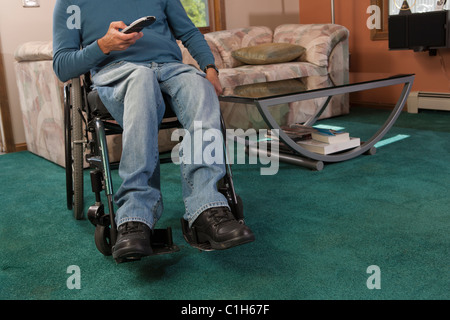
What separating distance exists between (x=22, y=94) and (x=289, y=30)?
196cm

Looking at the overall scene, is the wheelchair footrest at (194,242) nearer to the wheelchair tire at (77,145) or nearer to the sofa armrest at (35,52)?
the wheelchair tire at (77,145)

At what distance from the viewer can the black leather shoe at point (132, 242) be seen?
111 cm

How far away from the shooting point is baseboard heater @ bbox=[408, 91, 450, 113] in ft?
10.9

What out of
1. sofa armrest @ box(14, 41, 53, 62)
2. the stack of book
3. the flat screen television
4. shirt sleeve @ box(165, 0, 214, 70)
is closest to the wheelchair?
shirt sleeve @ box(165, 0, 214, 70)

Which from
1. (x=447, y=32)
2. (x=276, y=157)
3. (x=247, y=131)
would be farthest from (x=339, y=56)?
(x=276, y=157)

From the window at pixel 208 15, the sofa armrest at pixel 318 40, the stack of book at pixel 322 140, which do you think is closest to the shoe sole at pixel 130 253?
the stack of book at pixel 322 140

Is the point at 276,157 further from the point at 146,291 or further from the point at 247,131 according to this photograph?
the point at 146,291

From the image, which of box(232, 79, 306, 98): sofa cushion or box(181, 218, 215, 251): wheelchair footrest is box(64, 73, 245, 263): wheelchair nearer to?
box(181, 218, 215, 251): wheelchair footrest

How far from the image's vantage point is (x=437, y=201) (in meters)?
1.68

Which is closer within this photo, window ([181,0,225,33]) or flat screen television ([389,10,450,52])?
flat screen television ([389,10,450,52])

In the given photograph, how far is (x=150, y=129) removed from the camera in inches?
48.9

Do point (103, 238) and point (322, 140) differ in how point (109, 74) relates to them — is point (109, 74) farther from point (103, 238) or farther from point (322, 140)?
point (322, 140)

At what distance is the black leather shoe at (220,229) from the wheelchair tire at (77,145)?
2.10ft

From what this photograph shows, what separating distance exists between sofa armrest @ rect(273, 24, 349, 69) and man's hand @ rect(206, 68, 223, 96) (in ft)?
5.24
